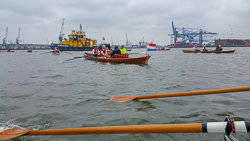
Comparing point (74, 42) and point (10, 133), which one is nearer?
point (10, 133)

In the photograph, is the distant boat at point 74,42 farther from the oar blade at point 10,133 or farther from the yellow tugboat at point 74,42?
the oar blade at point 10,133

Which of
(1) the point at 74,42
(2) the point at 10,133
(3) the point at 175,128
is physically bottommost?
(2) the point at 10,133

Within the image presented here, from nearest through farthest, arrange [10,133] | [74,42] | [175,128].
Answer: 1. [175,128]
2. [10,133]
3. [74,42]

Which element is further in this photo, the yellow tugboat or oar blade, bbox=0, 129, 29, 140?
the yellow tugboat

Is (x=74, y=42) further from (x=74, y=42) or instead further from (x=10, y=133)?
(x=10, y=133)

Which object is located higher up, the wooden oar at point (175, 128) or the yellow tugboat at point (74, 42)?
the yellow tugboat at point (74, 42)

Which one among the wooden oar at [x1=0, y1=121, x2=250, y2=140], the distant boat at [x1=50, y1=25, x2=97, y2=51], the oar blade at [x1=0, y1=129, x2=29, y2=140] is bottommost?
the oar blade at [x1=0, y1=129, x2=29, y2=140]

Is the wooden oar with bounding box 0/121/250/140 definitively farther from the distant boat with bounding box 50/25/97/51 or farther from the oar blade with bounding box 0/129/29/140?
the distant boat with bounding box 50/25/97/51

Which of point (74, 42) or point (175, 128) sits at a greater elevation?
point (74, 42)

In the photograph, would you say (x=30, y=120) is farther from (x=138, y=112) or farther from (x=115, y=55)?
(x=115, y=55)

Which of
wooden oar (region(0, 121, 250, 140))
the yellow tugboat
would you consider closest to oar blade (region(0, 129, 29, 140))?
wooden oar (region(0, 121, 250, 140))

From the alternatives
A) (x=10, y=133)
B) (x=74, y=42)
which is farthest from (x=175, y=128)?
(x=74, y=42)

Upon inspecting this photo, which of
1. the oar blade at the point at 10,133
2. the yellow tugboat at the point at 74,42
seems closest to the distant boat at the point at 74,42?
the yellow tugboat at the point at 74,42

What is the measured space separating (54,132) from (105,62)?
15448 millimetres
